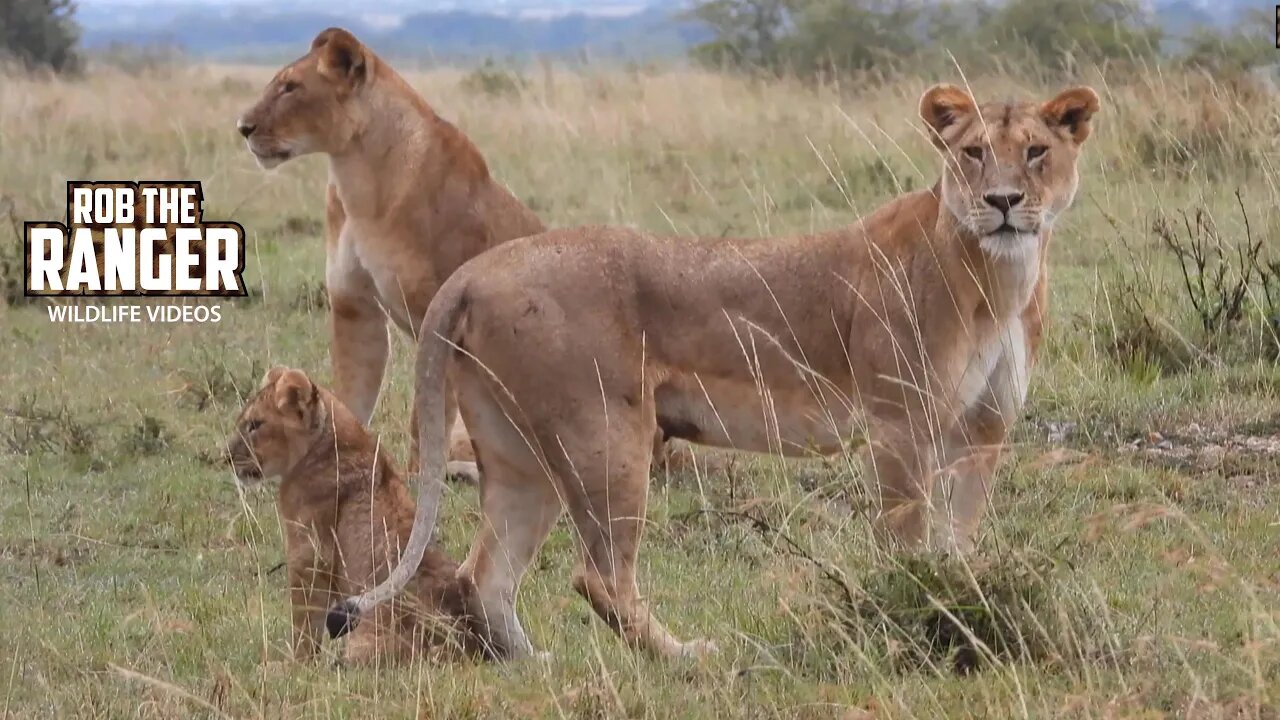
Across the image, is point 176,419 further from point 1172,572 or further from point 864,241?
point 1172,572

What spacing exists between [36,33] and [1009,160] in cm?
2478

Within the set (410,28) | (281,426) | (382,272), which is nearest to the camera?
(281,426)

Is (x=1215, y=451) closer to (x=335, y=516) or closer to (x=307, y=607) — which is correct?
(x=335, y=516)

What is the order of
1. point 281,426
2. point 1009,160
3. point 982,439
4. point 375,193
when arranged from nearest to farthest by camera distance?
point 1009,160, point 982,439, point 281,426, point 375,193

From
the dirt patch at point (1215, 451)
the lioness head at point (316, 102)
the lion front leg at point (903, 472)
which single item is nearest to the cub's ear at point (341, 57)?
the lioness head at point (316, 102)

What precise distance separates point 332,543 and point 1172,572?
2.03 m

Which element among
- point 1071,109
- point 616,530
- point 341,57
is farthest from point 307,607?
point 341,57

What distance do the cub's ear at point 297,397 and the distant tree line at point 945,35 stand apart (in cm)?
973

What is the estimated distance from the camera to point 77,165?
1305cm

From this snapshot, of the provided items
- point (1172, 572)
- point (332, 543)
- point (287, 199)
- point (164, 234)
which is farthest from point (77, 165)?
point (1172, 572)

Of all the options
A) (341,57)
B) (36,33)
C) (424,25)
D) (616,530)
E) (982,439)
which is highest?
(341,57)

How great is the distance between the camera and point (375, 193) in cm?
632

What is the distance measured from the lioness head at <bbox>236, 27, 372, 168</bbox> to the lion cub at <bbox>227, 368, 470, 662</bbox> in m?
1.39

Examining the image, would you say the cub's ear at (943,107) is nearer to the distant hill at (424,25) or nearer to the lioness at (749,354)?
the lioness at (749,354)
